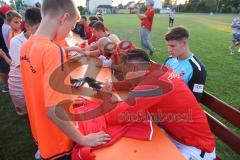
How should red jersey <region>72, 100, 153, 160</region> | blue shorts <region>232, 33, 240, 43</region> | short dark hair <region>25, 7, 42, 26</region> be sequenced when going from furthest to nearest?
blue shorts <region>232, 33, 240, 43</region>
short dark hair <region>25, 7, 42, 26</region>
red jersey <region>72, 100, 153, 160</region>

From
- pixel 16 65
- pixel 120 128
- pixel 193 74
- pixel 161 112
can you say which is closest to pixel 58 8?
pixel 120 128

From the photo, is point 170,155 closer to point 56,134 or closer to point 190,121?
point 190,121

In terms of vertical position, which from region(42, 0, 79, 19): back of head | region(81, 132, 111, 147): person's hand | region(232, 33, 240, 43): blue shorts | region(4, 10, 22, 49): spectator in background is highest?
region(42, 0, 79, 19): back of head

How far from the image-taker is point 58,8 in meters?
1.34

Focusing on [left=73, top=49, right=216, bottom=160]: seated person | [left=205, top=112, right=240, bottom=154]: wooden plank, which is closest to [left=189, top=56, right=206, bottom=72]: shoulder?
[left=205, top=112, right=240, bottom=154]: wooden plank

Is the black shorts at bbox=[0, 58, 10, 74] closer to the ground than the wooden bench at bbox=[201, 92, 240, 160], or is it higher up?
closer to the ground

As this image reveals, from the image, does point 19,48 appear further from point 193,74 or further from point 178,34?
point 193,74

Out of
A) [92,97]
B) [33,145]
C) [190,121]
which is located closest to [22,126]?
[33,145]

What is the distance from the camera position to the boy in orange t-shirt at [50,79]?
1.27 meters

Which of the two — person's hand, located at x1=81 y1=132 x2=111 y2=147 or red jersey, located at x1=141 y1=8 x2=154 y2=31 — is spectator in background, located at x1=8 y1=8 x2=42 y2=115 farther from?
red jersey, located at x1=141 y1=8 x2=154 y2=31

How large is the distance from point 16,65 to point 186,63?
1.98 metres

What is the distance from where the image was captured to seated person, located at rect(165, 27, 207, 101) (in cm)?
255

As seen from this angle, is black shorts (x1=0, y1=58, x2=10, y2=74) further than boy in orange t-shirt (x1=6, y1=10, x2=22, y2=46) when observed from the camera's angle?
Yes

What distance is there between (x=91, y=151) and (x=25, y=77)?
61cm
